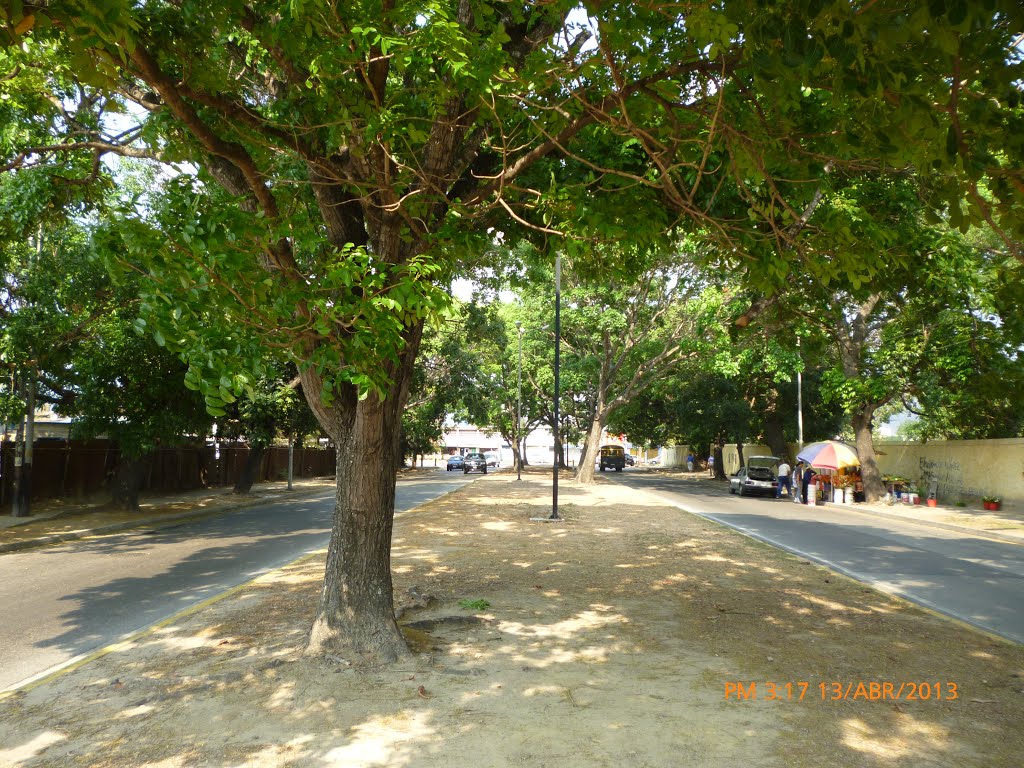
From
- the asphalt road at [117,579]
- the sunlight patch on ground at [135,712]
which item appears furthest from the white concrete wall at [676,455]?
the sunlight patch on ground at [135,712]

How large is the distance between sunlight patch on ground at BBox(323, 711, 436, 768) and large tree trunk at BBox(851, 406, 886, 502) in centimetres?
2425

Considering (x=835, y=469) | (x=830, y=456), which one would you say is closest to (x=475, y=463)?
(x=835, y=469)

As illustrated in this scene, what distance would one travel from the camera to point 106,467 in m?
22.2

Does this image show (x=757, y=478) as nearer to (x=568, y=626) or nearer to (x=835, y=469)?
(x=835, y=469)

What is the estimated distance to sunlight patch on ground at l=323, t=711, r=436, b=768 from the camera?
3.88m

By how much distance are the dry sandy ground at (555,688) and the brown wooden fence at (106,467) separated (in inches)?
578

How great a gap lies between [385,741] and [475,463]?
55417mm

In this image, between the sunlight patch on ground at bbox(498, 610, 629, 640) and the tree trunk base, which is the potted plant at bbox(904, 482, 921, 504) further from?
the tree trunk base

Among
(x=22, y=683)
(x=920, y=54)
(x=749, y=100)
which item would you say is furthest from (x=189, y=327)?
(x=749, y=100)

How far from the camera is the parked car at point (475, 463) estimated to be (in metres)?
56.2

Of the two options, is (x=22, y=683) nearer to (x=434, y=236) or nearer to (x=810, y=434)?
(x=434, y=236)

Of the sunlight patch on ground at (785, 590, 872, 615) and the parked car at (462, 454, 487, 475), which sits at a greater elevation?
the parked car at (462, 454, 487, 475)

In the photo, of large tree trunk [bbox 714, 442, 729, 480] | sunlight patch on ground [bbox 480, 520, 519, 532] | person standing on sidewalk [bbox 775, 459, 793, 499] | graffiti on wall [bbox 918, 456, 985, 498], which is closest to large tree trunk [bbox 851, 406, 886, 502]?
graffiti on wall [bbox 918, 456, 985, 498]

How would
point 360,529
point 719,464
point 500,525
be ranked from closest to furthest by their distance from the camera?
point 360,529 < point 500,525 < point 719,464
